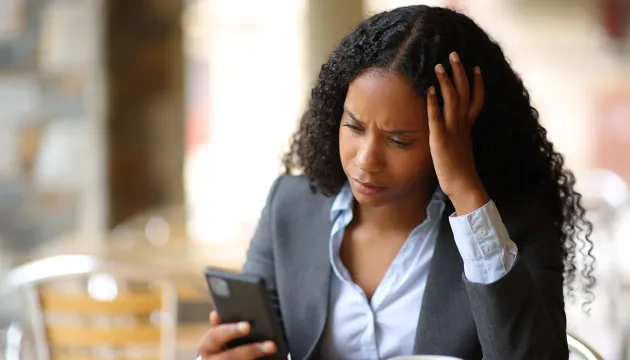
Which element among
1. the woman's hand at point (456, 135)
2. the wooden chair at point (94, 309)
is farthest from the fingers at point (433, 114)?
the wooden chair at point (94, 309)

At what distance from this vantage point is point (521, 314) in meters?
1.12

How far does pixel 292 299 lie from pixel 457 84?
0.42m

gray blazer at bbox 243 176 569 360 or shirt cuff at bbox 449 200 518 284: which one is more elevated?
shirt cuff at bbox 449 200 518 284

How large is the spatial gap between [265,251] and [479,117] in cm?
41

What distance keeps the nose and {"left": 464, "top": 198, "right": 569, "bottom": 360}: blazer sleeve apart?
189 mm

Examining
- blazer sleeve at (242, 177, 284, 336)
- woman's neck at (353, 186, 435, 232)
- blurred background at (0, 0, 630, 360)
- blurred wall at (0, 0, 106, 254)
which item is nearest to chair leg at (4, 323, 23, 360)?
blurred background at (0, 0, 630, 360)

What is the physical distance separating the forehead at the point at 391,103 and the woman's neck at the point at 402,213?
201 millimetres

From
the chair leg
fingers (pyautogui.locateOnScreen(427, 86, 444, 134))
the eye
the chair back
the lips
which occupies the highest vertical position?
fingers (pyautogui.locateOnScreen(427, 86, 444, 134))

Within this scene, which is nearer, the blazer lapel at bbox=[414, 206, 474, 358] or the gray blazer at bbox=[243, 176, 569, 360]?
the gray blazer at bbox=[243, 176, 569, 360]

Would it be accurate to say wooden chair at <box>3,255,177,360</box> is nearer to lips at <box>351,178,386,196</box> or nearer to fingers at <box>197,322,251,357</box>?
fingers at <box>197,322,251,357</box>

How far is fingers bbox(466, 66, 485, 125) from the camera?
3.76 ft

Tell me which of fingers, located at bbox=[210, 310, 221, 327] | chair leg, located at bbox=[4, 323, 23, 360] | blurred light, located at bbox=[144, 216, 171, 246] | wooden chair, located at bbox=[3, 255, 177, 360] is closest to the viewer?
fingers, located at bbox=[210, 310, 221, 327]

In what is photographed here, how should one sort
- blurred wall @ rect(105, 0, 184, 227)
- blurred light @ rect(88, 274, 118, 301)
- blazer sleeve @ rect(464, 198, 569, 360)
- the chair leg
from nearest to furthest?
blazer sleeve @ rect(464, 198, 569, 360) → the chair leg → blurred light @ rect(88, 274, 118, 301) → blurred wall @ rect(105, 0, 184, 227)

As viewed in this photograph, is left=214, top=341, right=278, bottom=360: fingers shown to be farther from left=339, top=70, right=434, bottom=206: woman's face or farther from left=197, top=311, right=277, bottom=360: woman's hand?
left=339, top=70, right=434, bottom=206: woman's face
